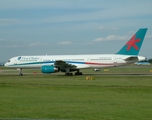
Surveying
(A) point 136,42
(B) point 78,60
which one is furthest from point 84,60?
(A) point 136,42

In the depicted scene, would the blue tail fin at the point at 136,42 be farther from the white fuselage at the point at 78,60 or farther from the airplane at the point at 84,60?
the white fuselage at the point at 78,60

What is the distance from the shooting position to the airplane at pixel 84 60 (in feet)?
159

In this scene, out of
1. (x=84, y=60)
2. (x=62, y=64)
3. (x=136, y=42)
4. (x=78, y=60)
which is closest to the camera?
(x=136, y=42)

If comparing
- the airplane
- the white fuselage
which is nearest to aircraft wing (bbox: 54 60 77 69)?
the airplane

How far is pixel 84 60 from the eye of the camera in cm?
5116

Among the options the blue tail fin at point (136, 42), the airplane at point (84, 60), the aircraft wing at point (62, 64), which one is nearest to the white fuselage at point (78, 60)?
the airplane at point (84, 60)

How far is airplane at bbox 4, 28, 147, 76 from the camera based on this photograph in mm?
48319

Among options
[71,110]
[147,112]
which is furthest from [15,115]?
[147,112]

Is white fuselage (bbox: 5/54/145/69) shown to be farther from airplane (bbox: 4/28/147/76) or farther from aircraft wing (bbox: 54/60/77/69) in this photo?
aircraft wing (bbox: 54/60/77/69)

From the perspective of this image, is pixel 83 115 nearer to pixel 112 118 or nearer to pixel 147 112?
pixel 112 118

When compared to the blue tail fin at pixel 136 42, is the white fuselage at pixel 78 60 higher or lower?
lower

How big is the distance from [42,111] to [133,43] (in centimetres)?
3737

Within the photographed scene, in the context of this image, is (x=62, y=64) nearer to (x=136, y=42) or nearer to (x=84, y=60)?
(x=84, y=60)

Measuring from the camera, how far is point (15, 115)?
11656mm
